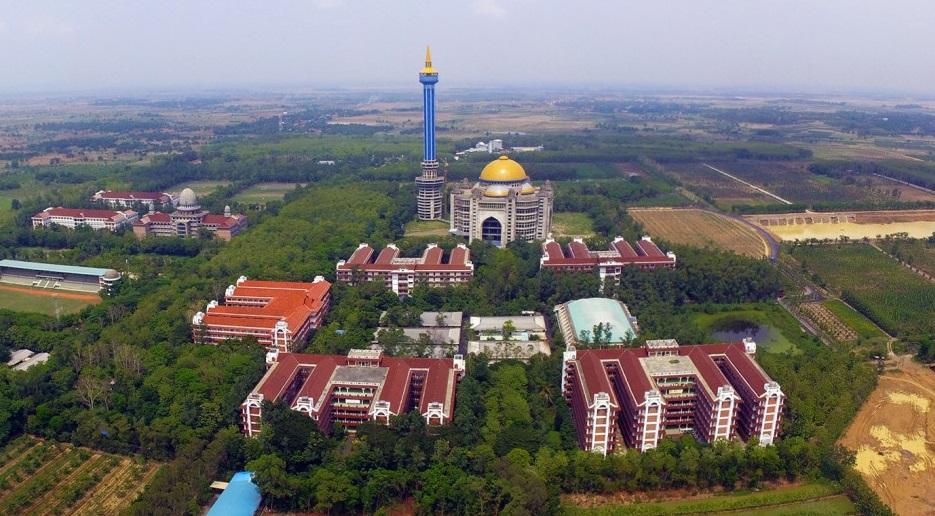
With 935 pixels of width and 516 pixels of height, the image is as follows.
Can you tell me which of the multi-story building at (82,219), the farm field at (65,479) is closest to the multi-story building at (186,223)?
the multi-story building at (82,219)

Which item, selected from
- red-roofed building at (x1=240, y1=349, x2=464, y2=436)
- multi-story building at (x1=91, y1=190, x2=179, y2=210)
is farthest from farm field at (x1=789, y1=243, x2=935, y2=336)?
multi-story building at (x1=91, y1=190, x2=179, y2=210)

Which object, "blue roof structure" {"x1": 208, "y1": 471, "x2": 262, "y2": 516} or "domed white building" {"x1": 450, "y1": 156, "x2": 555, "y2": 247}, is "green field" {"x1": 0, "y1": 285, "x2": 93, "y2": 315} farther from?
"domed white building" {"x1": 450, "y1": 156, "x2": 555, "y2": 247}

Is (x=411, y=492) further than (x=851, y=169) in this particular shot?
No

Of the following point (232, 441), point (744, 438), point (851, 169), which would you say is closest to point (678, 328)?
point (744, 438)

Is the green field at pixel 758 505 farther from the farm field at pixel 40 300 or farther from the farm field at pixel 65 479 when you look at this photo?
the farm field at pixel 40 300

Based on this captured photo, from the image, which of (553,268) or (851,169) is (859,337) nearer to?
(553,268)

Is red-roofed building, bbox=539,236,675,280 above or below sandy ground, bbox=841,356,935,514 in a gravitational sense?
above
